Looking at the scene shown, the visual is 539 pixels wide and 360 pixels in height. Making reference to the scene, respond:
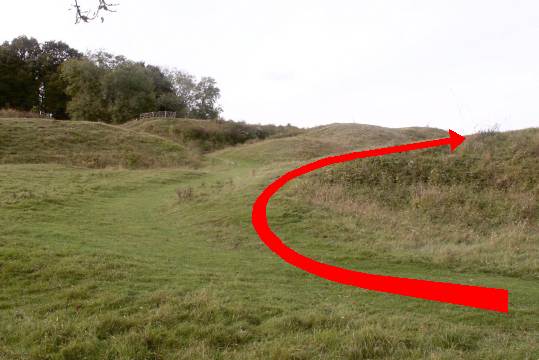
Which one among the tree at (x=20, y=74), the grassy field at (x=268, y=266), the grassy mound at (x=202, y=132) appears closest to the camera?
the grassy field at (x=268, y=266)

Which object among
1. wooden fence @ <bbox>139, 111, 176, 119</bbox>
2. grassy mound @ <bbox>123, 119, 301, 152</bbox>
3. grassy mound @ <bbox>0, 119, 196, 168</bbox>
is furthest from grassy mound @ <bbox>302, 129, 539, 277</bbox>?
wooden fence @ <bbox>139, 111, 176, 119</bbox>

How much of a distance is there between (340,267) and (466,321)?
3.26m

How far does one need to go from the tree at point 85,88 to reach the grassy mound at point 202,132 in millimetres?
9767

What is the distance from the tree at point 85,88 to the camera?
197ft

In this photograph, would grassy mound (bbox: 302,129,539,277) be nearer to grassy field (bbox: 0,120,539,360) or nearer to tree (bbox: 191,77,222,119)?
grassy field (bbox: 0,120,539,360)

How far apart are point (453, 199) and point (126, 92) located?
5694 cm

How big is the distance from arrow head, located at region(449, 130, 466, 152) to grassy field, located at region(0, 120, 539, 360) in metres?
0.58

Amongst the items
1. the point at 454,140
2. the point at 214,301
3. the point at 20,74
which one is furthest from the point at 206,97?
the point at 214,301

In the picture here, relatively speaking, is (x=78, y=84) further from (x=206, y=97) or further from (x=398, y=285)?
(x=398, y=285)

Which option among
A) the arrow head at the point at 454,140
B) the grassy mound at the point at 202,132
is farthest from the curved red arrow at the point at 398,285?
the grassy mound at the point at 202,132

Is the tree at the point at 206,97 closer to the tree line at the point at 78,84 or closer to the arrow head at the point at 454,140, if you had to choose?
the tree line at the point at 78,84

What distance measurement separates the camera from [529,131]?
733 inches

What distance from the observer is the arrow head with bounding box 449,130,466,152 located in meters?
18.2

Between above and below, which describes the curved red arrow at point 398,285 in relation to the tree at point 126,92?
below
